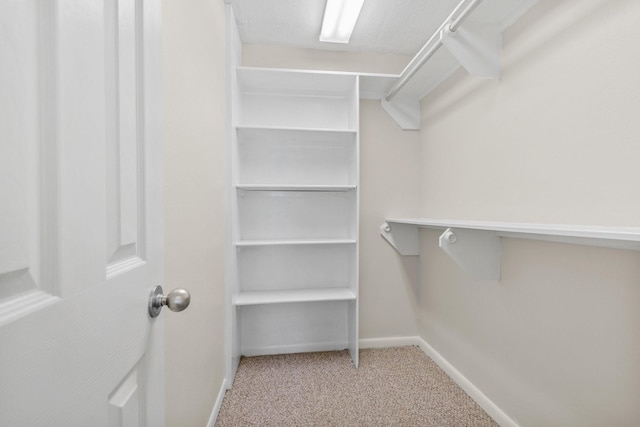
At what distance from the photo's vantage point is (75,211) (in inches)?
14.6

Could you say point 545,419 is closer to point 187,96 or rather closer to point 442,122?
point 442,122

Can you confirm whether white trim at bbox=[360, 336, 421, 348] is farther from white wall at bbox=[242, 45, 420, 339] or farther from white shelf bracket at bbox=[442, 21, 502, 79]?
white shelf bracket at bbox=[442, 21, 502, 79]

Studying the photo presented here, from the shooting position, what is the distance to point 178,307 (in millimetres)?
601

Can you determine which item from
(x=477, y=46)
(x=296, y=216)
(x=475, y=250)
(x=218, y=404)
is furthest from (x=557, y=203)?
(x=218, y=404)

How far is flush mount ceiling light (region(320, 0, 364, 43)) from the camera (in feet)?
5.47

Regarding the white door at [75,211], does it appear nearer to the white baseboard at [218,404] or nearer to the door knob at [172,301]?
the door knob at [172,301]

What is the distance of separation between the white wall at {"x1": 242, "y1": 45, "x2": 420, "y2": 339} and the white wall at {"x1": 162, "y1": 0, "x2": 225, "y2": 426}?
3.52ft

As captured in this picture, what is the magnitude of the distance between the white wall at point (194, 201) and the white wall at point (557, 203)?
1.40 metres

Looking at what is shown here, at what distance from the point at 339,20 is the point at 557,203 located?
1543 mm

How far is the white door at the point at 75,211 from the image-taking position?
290 mm

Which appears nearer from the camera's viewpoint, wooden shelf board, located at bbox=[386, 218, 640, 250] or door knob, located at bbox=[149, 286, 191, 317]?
door knob, located at bbox=[149, 286, 191, 317]

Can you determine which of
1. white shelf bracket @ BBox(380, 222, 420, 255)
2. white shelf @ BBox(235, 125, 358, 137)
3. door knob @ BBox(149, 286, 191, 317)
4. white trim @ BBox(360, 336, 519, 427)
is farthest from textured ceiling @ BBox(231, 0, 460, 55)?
white trim @ BBox(360, 336, 519, 427)

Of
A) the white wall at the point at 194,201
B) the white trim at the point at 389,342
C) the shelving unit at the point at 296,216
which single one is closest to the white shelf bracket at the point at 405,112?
the shelving unit at the point at 296,216

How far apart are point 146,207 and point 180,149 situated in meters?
0.55
